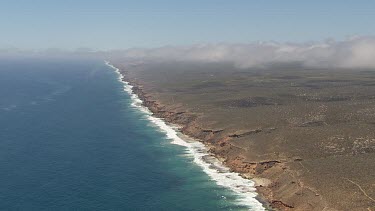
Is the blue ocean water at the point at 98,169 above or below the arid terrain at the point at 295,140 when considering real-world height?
below

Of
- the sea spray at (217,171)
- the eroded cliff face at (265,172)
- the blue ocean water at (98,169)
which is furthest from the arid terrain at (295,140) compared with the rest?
the blue ocean water at (98,169)

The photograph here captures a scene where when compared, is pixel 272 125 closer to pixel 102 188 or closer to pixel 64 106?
pixel 102 188

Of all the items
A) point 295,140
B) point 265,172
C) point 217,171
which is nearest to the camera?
point 265,172

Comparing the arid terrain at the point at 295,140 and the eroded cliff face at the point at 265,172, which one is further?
the arid terrain at the point at 295,140

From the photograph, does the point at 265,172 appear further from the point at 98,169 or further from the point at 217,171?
the point at 98,169

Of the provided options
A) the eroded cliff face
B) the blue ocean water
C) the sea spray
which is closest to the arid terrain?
the eroded cliff face

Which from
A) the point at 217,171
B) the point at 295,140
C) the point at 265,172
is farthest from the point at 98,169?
the point at 295,140

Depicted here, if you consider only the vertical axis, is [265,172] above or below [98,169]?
above

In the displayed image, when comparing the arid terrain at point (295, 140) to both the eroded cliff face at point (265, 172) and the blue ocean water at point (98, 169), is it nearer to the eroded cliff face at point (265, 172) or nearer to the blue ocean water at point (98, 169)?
the eroded cliff face at point (265, 172)

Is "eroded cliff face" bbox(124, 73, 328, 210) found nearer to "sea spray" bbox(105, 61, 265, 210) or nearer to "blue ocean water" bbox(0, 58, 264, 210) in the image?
"sea spray" bbox(105, 61, 265, 210)
